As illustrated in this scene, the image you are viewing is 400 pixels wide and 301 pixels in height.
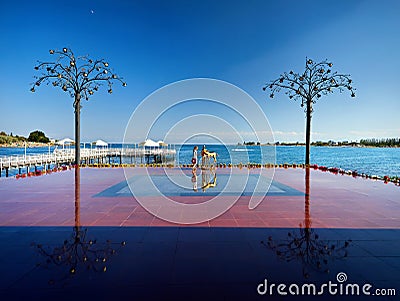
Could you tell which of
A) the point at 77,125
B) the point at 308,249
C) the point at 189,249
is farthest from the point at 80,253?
the point at 77,125

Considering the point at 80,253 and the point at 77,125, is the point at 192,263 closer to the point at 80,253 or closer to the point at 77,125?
the point at 80,253

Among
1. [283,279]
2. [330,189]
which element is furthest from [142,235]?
[330,189]

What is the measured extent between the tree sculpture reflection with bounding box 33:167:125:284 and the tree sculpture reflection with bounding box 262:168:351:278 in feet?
7.26

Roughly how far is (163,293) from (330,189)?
7.40 m

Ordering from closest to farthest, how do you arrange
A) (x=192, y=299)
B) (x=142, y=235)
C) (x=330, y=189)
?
(x=192, y=299) → (x=142, y=235) → (x=330, y=189)

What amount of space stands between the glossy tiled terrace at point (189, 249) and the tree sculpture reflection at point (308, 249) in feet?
0.04

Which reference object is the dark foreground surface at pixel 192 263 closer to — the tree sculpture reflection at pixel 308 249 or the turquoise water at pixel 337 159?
the tree sculpture reflection at pixel 308 249

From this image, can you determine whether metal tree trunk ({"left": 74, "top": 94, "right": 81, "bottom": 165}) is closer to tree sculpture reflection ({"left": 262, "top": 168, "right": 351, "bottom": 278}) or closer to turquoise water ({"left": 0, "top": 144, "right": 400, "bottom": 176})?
tree sculpture reflection ({"left": 262, "top": 168, "right": 351, "bottom": 278})

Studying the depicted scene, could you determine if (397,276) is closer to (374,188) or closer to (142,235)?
(142,235)

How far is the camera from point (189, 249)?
142 inches

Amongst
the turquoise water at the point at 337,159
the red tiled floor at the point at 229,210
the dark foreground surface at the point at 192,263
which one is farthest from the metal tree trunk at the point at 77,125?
the turquoise water at the point at 337,159

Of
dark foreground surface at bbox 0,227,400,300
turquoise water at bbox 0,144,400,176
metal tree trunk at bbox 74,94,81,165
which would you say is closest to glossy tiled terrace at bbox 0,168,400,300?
dark foreground surface at bbox 0,227,400,300

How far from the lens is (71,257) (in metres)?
3.36

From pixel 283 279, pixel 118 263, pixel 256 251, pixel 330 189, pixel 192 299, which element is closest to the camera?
pixel 192 299
